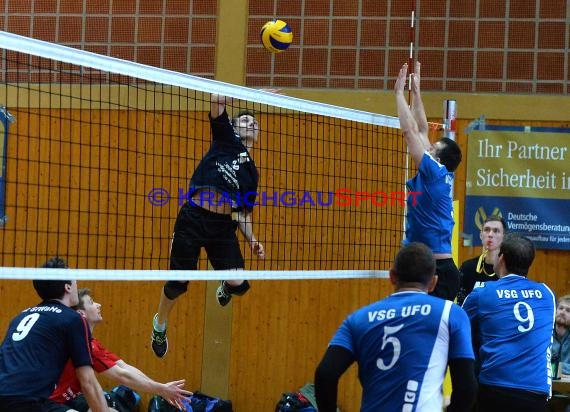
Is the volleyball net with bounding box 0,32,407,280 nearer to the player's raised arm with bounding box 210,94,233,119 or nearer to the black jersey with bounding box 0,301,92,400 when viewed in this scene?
the player's raised arm with bounding box 210,94,233,119

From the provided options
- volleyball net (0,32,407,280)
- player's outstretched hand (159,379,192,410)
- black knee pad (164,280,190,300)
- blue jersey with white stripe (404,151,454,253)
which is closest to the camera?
player's outstretched hand (159,379,192,410)

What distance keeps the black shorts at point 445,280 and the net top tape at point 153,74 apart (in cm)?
181

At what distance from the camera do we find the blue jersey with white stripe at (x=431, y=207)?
23.6 feet

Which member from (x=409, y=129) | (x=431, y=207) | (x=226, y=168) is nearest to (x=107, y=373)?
(x=226, y=168)

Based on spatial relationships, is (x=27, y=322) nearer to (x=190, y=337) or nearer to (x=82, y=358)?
(x=82, y=358)

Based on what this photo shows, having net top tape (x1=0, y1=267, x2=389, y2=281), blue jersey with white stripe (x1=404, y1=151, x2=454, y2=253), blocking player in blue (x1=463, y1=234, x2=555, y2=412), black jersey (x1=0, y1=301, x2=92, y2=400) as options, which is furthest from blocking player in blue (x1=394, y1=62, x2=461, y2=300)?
black jersey (x1=0, y1=301, x2=92, y2=400)

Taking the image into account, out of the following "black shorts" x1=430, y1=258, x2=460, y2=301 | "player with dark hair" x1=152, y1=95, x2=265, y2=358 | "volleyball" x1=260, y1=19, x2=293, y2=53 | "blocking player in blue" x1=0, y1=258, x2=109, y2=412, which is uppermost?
"volleyball" x1=260, y1=19, x2=293, y2=53

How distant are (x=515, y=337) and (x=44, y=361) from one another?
3295 millimetres

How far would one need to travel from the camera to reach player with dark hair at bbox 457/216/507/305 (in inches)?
354

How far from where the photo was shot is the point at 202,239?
8359 millimetres

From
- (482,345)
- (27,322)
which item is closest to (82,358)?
(27,322)

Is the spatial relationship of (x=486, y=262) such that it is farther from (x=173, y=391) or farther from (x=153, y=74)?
(x=153, y=74)

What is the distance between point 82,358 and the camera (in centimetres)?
645

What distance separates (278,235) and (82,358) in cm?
A: 576
